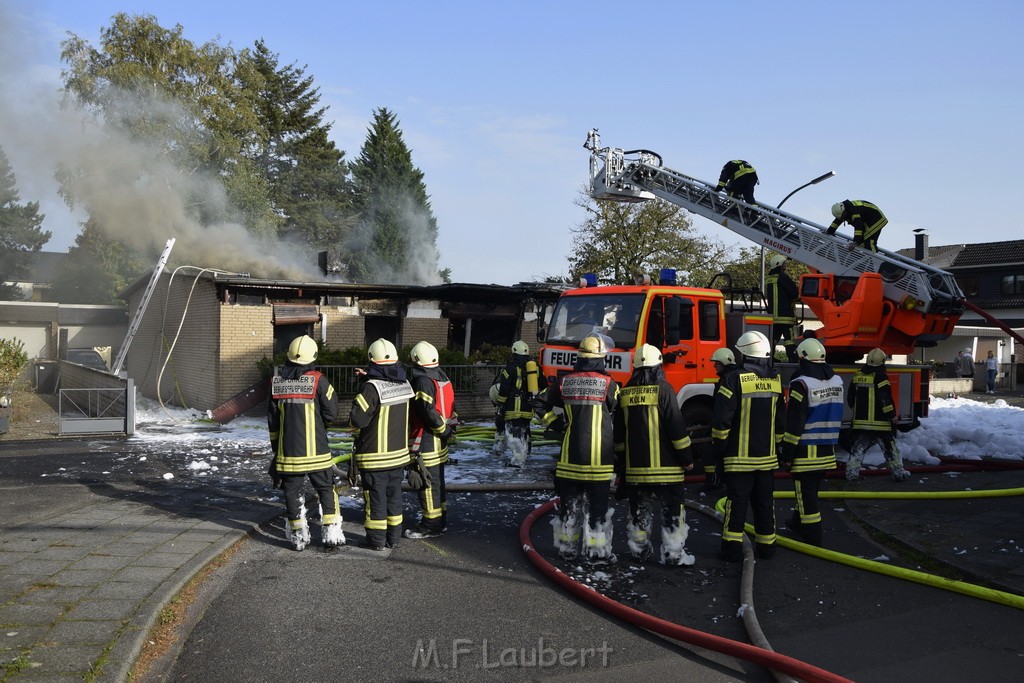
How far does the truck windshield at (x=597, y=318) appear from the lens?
32.1 feet

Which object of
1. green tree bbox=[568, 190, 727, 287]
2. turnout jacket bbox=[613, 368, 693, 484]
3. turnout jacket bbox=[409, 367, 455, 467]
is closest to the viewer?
turnout jacket bbox=[613, 368, 693, 484]

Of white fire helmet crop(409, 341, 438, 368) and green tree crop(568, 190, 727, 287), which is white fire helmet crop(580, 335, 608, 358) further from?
green tree crop(568, 190, 727, 287)

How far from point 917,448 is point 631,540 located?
709 cm

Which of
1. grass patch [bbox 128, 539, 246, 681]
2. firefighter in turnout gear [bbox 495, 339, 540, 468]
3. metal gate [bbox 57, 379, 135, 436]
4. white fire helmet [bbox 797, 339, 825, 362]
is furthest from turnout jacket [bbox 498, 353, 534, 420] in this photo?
metal gate [bbox 57, 379, 135, 436]

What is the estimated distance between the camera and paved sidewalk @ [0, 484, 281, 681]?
4.34m

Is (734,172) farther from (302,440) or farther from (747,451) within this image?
(302,440)

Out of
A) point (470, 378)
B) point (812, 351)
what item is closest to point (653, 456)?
point (812, 351)

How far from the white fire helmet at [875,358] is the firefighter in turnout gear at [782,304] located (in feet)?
4.04

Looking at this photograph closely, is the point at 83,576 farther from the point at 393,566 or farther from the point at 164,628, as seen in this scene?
the point at 393,566

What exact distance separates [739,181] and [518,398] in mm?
4855

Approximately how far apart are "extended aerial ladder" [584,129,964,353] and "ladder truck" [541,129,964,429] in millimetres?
14

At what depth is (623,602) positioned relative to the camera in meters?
5.55

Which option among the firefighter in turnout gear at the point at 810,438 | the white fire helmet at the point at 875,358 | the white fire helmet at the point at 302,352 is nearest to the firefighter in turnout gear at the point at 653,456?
the firefighter in turnout gear at the point at 810,438

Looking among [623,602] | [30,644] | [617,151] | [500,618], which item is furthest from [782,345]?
[30,644]
